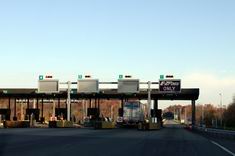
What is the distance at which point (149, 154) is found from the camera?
1981 centimetres

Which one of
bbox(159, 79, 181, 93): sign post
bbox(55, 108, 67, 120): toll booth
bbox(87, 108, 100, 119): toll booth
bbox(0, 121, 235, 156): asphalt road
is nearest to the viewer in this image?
bbox(0, 121, 235, 156): asphalt road

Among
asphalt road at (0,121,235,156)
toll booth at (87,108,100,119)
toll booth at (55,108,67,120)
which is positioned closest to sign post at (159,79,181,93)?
toll booth at (87,108,100,119)

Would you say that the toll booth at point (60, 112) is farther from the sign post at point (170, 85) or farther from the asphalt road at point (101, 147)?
the asphalt road at point (101, 147)

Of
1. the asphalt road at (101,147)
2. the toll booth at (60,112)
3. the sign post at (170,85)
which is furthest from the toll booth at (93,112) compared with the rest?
the asphalt road at (101,147)

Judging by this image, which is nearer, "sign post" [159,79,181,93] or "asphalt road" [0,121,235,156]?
"asphalt road" [0,121,235,156]

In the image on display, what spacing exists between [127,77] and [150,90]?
4.45 m

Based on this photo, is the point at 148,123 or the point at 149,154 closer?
the point at 149,154

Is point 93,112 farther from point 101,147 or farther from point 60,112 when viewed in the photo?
point 101,147

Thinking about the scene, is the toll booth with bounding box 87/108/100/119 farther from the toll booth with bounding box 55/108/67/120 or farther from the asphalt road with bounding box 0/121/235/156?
the asphalt road with bounding box 0/121/235/156

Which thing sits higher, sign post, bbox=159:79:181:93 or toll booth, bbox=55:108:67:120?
sign post, bbox=159:79:181:93

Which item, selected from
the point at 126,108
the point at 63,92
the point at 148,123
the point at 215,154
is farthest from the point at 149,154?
the point at 63,92

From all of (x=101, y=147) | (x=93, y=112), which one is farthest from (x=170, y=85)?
(x=101, y=147)

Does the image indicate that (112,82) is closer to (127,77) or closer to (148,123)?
(127,77)

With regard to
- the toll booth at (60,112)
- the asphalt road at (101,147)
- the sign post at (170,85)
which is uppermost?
the sign post at (170,85)
